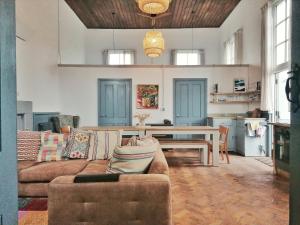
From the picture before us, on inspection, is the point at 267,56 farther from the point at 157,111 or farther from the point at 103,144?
the point at 103,144

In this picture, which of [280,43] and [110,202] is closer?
[110,202]

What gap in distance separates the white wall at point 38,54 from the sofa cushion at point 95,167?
9.10 feet

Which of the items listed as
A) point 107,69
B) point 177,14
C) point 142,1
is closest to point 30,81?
point 107,69

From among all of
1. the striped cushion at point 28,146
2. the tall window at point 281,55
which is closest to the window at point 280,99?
the tall window at point 281,55

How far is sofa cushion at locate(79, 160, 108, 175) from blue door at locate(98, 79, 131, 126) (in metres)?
4.58

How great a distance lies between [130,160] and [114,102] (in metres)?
6.03

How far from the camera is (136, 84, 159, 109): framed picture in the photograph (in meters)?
8.23

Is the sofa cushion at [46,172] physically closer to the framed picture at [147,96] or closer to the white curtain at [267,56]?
the white curtain at [267,56]

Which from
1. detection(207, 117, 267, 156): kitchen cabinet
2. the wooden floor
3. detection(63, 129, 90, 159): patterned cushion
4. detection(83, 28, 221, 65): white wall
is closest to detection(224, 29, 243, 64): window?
detection(83, 28, 221, 65): white wall

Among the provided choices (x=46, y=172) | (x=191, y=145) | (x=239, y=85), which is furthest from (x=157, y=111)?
(x=46, y=172)

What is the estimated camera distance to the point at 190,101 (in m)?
8.35

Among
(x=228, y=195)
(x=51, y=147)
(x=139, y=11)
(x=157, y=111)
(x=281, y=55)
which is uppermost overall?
(x=139, y=11)

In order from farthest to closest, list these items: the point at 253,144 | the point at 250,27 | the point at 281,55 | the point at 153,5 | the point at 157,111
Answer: the point at 157,111 → the point at 250,27 → the point at 253,144 → the point at 281,55 → the point at 153,5

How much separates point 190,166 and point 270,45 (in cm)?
340
